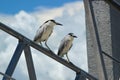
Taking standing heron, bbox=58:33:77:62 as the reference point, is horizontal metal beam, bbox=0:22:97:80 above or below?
above

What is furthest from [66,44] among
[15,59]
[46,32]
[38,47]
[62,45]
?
[15,59]

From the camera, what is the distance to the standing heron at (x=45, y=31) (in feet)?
13.6

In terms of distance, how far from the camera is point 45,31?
431cm

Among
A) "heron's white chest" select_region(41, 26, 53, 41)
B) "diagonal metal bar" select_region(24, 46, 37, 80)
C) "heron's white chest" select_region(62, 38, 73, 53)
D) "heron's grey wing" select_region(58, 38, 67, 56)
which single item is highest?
"diagonal metal bar" select_region(24, 46, 37, 80)

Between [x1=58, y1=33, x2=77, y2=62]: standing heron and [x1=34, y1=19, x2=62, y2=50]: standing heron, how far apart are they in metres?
0.18

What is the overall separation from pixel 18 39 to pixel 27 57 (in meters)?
0.13

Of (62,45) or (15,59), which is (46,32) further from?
(15,59)

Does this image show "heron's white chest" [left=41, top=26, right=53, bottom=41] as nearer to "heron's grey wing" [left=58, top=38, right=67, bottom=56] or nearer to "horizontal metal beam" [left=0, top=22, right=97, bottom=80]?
"heron's grey wing" [left=58, top=38, right=67, bottom=56]

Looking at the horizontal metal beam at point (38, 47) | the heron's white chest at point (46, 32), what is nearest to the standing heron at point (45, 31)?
the heron's white chest at point (46, 32)

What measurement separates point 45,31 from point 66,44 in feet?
1.45

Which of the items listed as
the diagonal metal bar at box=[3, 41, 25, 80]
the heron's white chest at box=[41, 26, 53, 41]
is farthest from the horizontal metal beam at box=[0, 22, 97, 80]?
the heron's white chest at box=[41, 26, 53, 41]

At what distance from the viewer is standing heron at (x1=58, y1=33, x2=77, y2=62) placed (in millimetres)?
4499

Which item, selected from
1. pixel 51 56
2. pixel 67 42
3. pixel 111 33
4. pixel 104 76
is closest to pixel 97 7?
pixel 111 33

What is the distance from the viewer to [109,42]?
8352 mm
